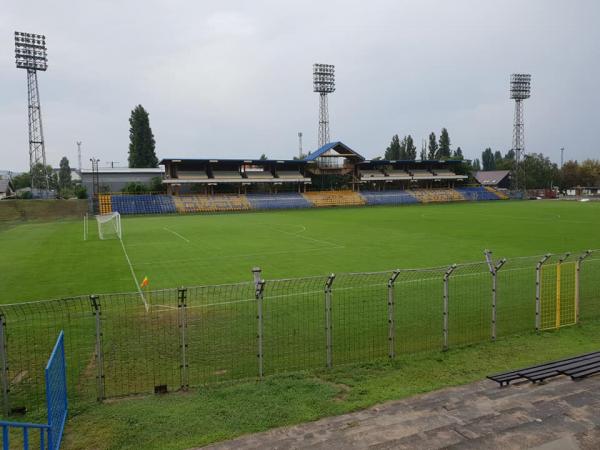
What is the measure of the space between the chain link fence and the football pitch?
3535mm

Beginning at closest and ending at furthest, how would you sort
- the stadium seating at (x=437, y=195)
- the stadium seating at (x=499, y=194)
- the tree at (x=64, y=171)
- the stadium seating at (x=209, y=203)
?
the stadium seating at (x=209, y=203), the stadium seating at (x=437, y=195), the stadium seating at (x=499, y=194), the tree at (x=64, y=171)

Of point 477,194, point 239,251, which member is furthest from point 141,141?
point 239,251

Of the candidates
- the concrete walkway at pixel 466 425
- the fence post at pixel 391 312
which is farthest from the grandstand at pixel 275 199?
the concrete walkway at pixel 466 425

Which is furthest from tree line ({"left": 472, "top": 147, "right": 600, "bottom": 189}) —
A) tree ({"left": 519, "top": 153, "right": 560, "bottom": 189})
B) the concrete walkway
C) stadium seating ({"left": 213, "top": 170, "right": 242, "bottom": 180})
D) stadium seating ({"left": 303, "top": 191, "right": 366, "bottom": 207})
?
the concrete walkway

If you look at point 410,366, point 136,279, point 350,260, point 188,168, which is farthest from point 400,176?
point 410,366

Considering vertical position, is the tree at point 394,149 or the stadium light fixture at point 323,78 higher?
the stadium light fixture at point 323,78

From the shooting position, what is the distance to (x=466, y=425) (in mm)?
6273

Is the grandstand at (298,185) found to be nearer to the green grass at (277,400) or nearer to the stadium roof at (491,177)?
the stadium roof at (491,177)

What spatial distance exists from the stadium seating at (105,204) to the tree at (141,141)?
32.9m

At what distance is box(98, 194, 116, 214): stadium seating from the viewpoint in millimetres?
61722

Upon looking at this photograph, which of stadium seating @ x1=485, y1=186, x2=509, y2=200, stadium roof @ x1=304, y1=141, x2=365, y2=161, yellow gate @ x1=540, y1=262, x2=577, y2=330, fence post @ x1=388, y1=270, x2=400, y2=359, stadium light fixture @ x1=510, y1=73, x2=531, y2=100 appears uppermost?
stadium light fixture @ x1=510, y1=73, x2=531, y2=100

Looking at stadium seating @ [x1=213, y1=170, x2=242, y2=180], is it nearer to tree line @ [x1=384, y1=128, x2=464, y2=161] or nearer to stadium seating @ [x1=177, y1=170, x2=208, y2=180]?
stadium seating @ [x1=177, y1=170, x2=208, y2=180]

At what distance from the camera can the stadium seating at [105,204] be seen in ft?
202

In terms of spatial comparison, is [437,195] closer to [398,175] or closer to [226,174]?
[398,175]
